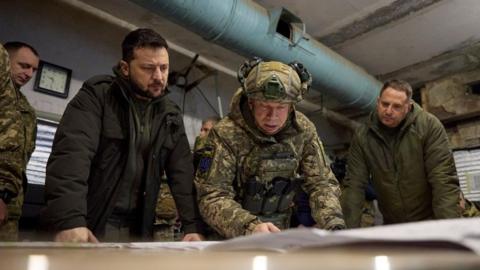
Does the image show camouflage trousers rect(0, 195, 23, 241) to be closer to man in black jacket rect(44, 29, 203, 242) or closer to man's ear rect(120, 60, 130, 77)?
man in black jacket rect(44, 29, 203, 242)

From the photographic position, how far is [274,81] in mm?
1429

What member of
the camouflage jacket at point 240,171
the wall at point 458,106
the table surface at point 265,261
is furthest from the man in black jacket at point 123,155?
the wall at point 458,106

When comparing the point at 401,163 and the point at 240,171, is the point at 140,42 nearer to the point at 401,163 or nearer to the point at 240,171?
the point at 240,171

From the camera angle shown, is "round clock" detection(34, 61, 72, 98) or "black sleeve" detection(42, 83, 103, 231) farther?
"round clock" detection(34, 61, 72, 98)

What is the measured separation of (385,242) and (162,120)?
117 centimetres

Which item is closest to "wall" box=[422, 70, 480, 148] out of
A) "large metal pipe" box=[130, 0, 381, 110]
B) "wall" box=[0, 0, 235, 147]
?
"large metal pipe" box=[130, 0, 381, 110]

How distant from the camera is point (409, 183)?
2.04 metres

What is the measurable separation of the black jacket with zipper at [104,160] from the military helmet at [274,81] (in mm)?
327

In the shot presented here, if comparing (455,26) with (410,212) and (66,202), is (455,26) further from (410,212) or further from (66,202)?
(66,202)

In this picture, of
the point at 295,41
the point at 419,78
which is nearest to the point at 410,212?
the point at 295,41

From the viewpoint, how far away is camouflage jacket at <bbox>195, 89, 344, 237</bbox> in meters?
1.27

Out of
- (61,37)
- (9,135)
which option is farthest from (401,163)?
(61,37)

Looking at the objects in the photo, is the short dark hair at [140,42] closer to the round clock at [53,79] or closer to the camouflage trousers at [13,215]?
the camouflage trousers at [13,215]

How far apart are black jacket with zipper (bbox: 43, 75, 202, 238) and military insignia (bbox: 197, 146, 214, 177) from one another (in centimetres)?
8
